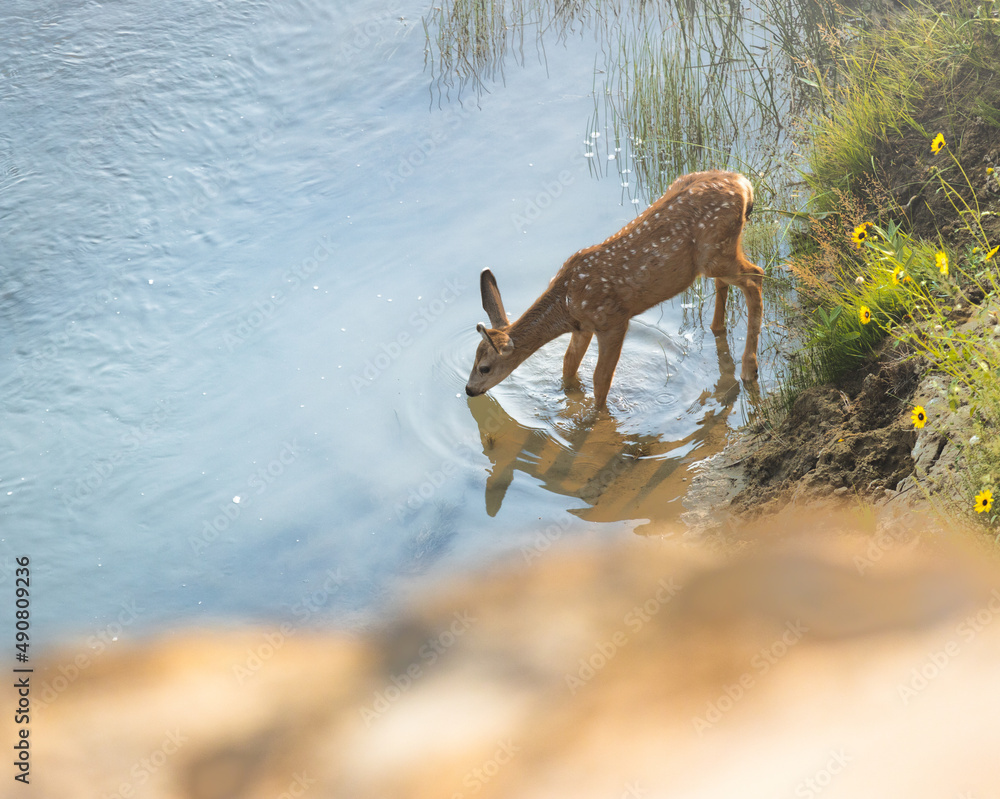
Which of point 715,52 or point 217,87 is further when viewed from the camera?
point 217,87

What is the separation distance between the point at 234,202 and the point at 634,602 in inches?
222

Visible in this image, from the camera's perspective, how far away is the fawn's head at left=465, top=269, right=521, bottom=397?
19.5 feet

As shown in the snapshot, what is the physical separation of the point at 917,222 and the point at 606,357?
223 cm

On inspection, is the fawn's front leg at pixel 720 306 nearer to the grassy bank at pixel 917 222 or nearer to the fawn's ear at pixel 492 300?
the grassy bank at pixel 917 222

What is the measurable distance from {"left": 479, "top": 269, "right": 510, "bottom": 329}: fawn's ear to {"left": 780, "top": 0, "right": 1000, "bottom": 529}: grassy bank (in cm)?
194

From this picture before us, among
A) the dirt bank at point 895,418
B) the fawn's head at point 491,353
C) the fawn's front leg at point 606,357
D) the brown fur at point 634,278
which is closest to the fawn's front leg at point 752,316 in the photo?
the brown fur at point 634,278

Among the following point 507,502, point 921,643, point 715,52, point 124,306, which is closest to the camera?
point 921,643

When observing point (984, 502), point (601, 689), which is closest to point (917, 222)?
point (984, 502)

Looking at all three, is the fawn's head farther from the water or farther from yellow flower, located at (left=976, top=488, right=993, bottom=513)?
yellow flower, located at (left=976, top=488, right=993, bottom=513)

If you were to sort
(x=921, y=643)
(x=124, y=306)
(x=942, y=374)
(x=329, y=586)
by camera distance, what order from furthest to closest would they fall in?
(x=124, y=306) < (x=329, y=586) < (x=942, y=374) < (x=921, y=643)

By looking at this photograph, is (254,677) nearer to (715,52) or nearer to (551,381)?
(551,381)

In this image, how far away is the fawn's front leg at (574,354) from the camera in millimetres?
6168

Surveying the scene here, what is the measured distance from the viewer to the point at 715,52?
884cm

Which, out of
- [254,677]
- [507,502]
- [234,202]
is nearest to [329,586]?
[254,677]
